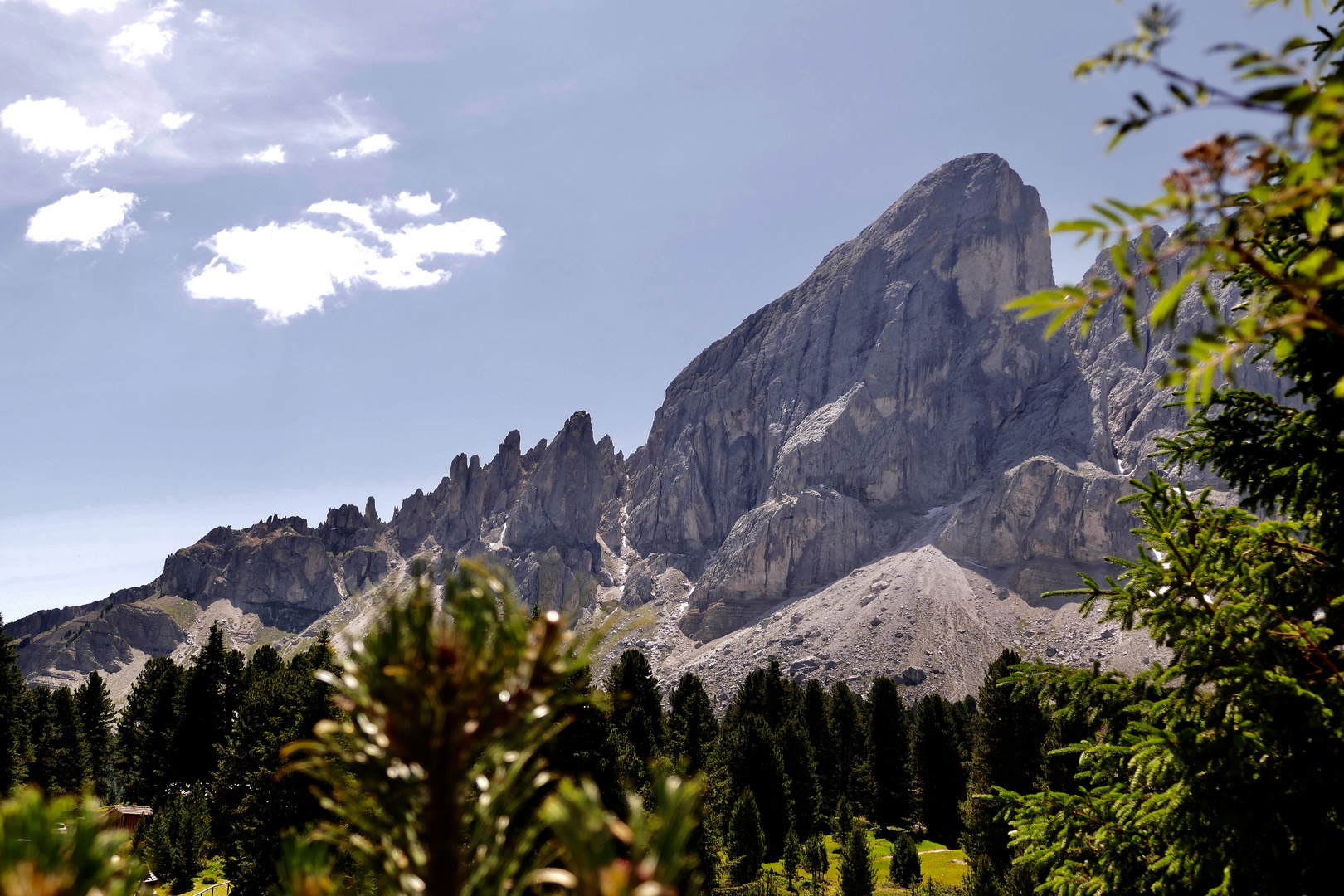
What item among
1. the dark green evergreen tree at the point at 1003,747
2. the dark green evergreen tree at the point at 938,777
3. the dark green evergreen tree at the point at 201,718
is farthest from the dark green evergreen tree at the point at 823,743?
the dark green evergreen tree at the point at 201,718

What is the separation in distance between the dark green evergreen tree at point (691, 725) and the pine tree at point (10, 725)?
2827 cm

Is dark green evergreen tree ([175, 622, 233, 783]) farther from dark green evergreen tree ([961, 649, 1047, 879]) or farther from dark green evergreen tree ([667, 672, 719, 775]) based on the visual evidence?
dark green evergreen tree ([961, 649, 1047, 879])

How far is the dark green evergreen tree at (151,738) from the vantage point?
49.8 meters

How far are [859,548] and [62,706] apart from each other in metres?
167

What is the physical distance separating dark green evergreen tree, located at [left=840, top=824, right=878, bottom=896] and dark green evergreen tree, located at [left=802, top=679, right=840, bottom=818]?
35.8 meters

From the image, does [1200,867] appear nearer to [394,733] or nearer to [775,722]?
[394,733]

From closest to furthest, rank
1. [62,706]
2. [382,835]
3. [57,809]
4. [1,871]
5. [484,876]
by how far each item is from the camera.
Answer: [1,871] < [57,809] < [484,876] < [382,835] < [62,706]

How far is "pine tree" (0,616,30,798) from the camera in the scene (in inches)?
1148

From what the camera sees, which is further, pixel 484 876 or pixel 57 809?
pixel 484 876

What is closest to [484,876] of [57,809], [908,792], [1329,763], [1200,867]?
[57,809]

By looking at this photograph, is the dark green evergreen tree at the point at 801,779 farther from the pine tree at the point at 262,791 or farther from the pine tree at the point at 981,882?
the pine tree at the point at 262,791

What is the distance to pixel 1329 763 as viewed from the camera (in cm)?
593

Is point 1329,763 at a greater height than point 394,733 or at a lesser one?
lesser

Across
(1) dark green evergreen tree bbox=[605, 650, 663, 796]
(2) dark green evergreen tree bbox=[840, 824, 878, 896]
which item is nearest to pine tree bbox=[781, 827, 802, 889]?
(2) dark green evergreen tree bbox=[840, 824, 878, 896]
